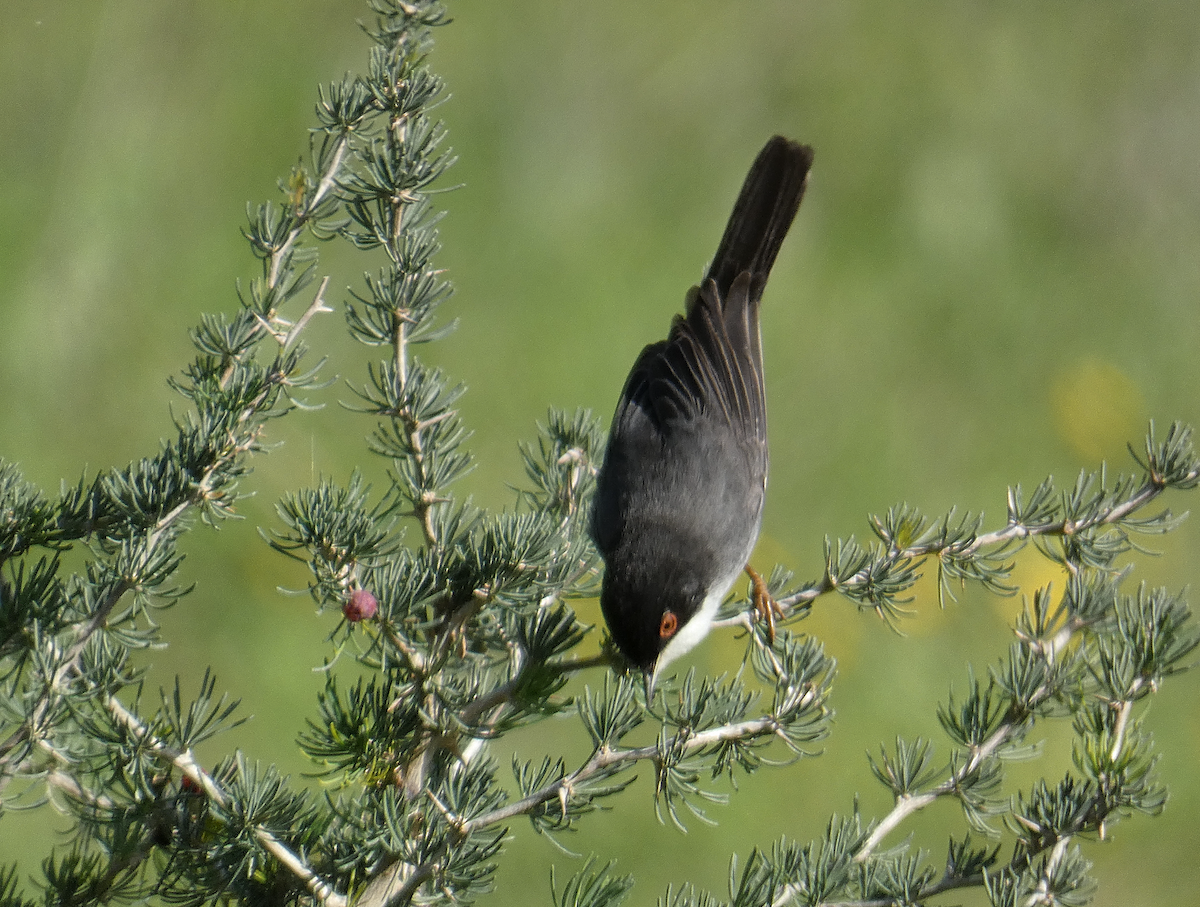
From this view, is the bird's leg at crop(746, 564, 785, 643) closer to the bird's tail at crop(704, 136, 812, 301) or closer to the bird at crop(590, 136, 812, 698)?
the bird at crop(590, 136, 812, 698)

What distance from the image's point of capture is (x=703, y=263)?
6.82 metres

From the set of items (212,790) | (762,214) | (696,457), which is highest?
(212,790)

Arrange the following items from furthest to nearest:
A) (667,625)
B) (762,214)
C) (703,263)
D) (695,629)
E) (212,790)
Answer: (703,263) → (762,214) → (695,629) → (667,625) → (212,790)

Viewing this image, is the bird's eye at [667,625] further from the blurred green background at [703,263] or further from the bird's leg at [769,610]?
the blurred green background at [703,263]

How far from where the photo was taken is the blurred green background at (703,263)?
16.9ft

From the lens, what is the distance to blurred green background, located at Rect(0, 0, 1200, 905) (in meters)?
5.15

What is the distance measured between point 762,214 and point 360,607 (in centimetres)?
339

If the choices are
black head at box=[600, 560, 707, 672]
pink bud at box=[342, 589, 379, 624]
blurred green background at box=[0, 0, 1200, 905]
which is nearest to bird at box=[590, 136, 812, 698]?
black head at box=[600, 560, 707, 672]

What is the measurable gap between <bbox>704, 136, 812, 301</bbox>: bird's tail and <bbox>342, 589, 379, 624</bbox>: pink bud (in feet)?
10.8

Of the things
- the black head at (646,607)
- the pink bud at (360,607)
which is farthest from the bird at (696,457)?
the pink bud at (360,607)

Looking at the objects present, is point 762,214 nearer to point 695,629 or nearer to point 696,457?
point 696,457

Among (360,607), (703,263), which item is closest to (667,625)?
(360,607)

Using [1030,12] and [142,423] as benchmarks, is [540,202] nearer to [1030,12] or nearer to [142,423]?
[142,423]

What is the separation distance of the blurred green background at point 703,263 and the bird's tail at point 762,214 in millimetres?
1282
